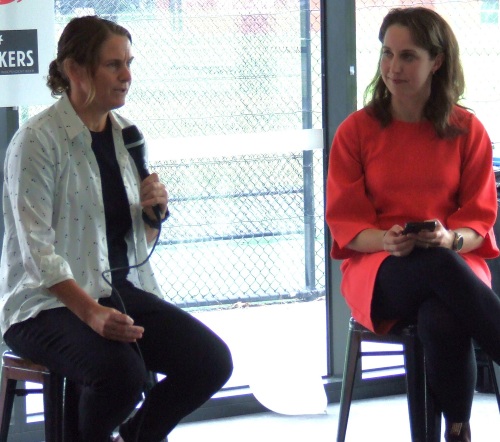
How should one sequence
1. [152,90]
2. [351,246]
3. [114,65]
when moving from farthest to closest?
[152,90] → [351,246] → [114,65]

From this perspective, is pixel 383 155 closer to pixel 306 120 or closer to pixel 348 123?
pixel 348 123

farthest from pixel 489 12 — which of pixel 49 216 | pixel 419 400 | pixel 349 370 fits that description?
pixel 49 216

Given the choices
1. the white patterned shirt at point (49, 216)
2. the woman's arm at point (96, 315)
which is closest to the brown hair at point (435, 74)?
the white patterned shirt at point (49, 216)

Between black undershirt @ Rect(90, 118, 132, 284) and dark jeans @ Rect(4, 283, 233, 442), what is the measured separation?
0.08 metres

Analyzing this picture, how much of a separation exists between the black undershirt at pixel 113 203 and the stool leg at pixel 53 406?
0.30m

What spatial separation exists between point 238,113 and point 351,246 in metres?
0.78

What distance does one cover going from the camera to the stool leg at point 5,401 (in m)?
2.34


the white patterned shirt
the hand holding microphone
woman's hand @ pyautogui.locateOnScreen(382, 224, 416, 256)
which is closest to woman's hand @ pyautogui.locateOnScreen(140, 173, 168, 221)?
the hand holding microphone

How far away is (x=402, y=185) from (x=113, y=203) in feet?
2.59

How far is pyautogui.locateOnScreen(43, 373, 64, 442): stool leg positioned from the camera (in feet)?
7.25

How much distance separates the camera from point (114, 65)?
2.34 meters

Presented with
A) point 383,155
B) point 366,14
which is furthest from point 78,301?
point 366,14

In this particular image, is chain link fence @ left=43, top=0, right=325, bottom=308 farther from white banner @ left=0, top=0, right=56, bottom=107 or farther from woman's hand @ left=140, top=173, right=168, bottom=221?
woman's hand @ left=140, top=173, right=168, bottom=221

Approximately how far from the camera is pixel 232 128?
3.14m
